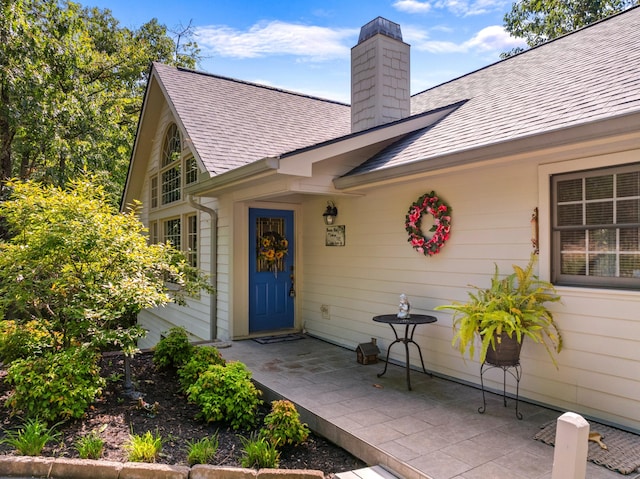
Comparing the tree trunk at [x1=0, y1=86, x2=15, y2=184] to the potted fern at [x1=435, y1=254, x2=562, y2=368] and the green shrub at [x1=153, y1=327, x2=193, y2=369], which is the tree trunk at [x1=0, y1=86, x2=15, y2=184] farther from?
the potted fern at [x1=435, y1=254, x2=562, y2=368]

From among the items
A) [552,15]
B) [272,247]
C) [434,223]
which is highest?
[552,15]

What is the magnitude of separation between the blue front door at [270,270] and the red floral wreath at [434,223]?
8.72ft

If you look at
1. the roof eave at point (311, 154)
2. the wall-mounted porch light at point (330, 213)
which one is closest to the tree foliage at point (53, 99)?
the roof eave at point (311, 154)

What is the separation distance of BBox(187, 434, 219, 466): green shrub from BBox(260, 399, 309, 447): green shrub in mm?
390

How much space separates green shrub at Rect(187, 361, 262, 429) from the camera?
12.3ft

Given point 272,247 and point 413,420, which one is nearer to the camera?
point 413,420

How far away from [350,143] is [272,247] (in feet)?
8.20

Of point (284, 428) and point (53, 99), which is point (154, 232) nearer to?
point (53, 99)

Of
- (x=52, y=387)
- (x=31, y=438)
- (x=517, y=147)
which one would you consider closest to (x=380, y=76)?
(x=517, y=147)

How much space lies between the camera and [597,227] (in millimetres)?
3562

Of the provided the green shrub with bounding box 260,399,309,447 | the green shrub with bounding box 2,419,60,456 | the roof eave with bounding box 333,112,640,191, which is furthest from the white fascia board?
the green shrub with bounding box 2,419,60,456

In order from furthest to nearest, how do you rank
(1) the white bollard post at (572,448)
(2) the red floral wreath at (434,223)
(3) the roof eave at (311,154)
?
(3) the roof eave at (311,154) < (2) the red floral wreath at (434,223) < (1) the white bollard post at (572,448)

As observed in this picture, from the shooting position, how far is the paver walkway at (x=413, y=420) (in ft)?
9.45

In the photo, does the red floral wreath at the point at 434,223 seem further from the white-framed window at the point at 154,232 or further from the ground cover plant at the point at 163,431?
the white-framed window at the point at 154,232
